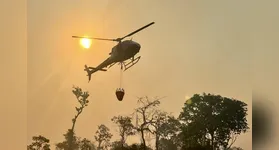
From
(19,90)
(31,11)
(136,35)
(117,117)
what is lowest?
(117,117)

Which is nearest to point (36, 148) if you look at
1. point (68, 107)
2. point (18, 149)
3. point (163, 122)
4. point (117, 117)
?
point (18, 149)

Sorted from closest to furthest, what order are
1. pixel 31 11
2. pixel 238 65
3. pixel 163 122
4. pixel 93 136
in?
pixel 238 65 < pixel 163 122 < pixel 93 136 < pixel 31 11

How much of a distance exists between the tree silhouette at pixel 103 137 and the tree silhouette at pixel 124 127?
0.15 feet

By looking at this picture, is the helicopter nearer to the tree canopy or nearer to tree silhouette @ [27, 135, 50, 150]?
the tree canopy

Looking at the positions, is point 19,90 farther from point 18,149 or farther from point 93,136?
point 93,136

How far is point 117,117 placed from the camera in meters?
1.61

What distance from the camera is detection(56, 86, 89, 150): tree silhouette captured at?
167 centimetres

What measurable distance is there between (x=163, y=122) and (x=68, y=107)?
1.31ft

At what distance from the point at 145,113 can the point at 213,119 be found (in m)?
0.25

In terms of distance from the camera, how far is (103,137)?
162 centimetres

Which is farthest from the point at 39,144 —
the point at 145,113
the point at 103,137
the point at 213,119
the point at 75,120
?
the point at 213,119

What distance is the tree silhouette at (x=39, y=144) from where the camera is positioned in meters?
1.72

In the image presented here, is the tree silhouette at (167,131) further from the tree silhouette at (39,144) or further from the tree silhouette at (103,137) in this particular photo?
the tree silhouette at (39,144)

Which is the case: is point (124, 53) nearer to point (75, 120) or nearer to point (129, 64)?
point (129, 64)
